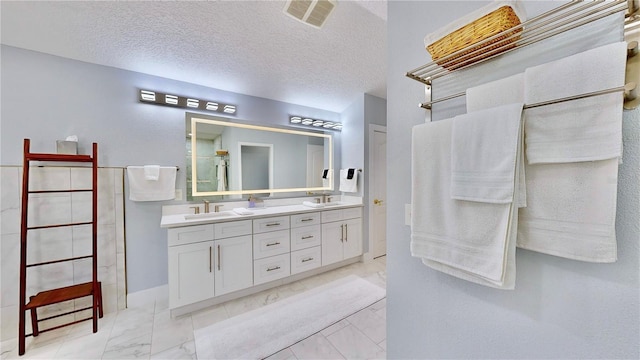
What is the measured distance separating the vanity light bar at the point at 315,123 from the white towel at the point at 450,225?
2.37m

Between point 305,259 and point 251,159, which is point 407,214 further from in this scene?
point 251,159

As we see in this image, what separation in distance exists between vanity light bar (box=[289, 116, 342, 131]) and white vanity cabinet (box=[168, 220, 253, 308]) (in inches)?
61.0

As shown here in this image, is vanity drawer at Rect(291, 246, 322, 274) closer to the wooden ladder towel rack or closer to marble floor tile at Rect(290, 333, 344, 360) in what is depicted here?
marble floor tile at Rect(290, 333, 344, 360)

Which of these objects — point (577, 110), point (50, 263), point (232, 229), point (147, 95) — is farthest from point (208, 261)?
point (577, 110)

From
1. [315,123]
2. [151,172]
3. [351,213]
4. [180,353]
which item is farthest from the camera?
[315,123]

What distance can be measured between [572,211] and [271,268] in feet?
7.78

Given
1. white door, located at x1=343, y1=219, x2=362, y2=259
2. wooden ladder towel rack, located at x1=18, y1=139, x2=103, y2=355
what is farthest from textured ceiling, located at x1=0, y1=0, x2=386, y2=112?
white door, located at x1=343, y1=219, x2=362, y2=259

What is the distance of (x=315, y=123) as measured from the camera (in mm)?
3281

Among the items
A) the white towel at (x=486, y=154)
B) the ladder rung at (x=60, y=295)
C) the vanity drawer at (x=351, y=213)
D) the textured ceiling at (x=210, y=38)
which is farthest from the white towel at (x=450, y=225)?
the ladder rung at (x=60, y=295)

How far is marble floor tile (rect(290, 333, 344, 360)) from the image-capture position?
1.56 metres

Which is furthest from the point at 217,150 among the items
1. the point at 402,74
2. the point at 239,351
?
the point at 402,74

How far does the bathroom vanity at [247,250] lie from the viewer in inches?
78.0

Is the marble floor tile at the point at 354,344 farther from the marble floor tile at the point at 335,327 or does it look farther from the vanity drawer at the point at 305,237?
the vanity drawer at the point at 305,237

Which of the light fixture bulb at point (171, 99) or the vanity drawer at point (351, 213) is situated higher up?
the light fixture bulb at point (171, 99)
